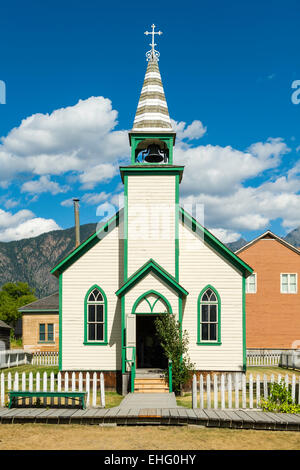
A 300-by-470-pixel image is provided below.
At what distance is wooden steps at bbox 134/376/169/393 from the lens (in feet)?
55.9

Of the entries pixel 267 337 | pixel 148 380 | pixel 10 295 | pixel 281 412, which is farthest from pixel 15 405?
pixel 10 295

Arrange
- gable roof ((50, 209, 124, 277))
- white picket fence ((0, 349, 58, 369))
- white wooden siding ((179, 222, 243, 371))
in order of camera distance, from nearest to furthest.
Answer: white wooden siding ((179, 222, 243, 371)) < gable roof ((50, 209, 124, 277)) < white picket fence ((0, 349, 58, 369))

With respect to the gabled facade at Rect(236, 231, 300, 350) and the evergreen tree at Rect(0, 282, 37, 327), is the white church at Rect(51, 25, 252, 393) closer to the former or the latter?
the gabled facade at Rect(236, 231, 300, 350)

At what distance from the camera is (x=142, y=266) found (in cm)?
1870

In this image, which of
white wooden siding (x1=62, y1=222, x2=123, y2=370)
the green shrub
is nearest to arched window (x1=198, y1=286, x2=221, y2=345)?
white wooden siding (x1=62, y1=222, x2=123, y2=370)

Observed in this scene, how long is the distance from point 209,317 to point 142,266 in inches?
144

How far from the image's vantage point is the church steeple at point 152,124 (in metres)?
20.3

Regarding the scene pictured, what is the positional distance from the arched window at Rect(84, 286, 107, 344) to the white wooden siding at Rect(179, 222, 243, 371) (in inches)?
138

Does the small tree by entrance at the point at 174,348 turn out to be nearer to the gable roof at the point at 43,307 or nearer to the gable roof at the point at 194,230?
the gable roof at the point at 194,230

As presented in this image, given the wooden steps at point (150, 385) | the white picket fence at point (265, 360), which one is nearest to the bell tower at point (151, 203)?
the wooden steps at point (150, 385)

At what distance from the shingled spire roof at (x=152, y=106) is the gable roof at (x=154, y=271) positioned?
20.4 ft
